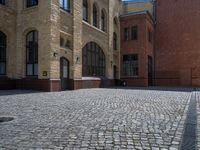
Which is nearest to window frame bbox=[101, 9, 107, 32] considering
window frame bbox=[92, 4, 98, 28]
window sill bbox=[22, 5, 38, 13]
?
window frame bbox=[92, 4, 98, 28]

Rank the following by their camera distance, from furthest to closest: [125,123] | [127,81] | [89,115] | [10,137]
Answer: [127,81] → [89,115] → [125,123] → [10,137]

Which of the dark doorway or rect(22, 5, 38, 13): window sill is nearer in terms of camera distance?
rect(22, 5, 38, 13): window sill

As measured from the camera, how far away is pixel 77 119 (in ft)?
23.4

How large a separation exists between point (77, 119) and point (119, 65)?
2442cm

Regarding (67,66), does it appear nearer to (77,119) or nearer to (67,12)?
(67,12)

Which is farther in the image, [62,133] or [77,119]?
[77,119]

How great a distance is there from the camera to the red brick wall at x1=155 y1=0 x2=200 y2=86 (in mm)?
31594

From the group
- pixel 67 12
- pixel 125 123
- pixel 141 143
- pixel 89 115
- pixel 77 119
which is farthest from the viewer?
pixel 67 12

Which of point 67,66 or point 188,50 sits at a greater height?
point 188,50

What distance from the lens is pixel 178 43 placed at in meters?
32.4

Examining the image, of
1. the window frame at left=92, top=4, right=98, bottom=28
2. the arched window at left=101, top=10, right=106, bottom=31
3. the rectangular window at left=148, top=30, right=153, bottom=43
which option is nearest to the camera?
the window frame at left=92, top=4, right=98, bottom=28

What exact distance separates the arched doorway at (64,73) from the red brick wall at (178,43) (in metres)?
16.9

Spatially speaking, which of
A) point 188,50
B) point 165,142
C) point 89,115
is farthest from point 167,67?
point 165,142

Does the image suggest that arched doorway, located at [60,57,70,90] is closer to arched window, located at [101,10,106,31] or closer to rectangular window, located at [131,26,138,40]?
arched window, located at [101,10,106,31]
